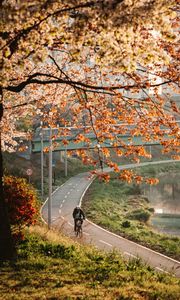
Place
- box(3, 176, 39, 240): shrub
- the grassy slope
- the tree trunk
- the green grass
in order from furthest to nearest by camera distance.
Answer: the grassy slope, box(3, 176, 39, 240): shrub, the tree trunk, the green grass

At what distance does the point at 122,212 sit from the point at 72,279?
33.9 m

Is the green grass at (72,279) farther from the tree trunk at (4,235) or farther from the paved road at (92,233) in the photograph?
the paved road at (92,233)

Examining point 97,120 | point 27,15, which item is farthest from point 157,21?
point 97,120

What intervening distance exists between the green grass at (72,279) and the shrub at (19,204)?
24.6 inches

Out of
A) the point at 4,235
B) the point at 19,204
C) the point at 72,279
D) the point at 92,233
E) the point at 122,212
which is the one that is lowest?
the point at 92,233

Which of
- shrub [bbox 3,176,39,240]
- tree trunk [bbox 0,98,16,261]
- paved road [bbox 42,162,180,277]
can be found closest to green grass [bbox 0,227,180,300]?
tree trunk [bbox 0,98,16,261]

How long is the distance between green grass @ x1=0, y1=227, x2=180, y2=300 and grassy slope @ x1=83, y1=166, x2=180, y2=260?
36.8 ft

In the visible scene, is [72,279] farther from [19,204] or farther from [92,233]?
[92,233]

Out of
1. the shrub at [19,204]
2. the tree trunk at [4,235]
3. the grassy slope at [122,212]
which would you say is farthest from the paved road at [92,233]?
the tree trunk at [4,235]

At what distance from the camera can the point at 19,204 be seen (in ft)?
41.0

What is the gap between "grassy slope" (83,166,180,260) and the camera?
25534mm

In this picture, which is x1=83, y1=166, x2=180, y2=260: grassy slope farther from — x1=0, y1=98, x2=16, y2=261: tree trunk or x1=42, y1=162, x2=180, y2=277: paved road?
x1=0, y1=98, x2=16, y2=261: tree trunk

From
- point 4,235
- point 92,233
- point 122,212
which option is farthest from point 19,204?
point 122,212

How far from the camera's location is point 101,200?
46500 millimetres
